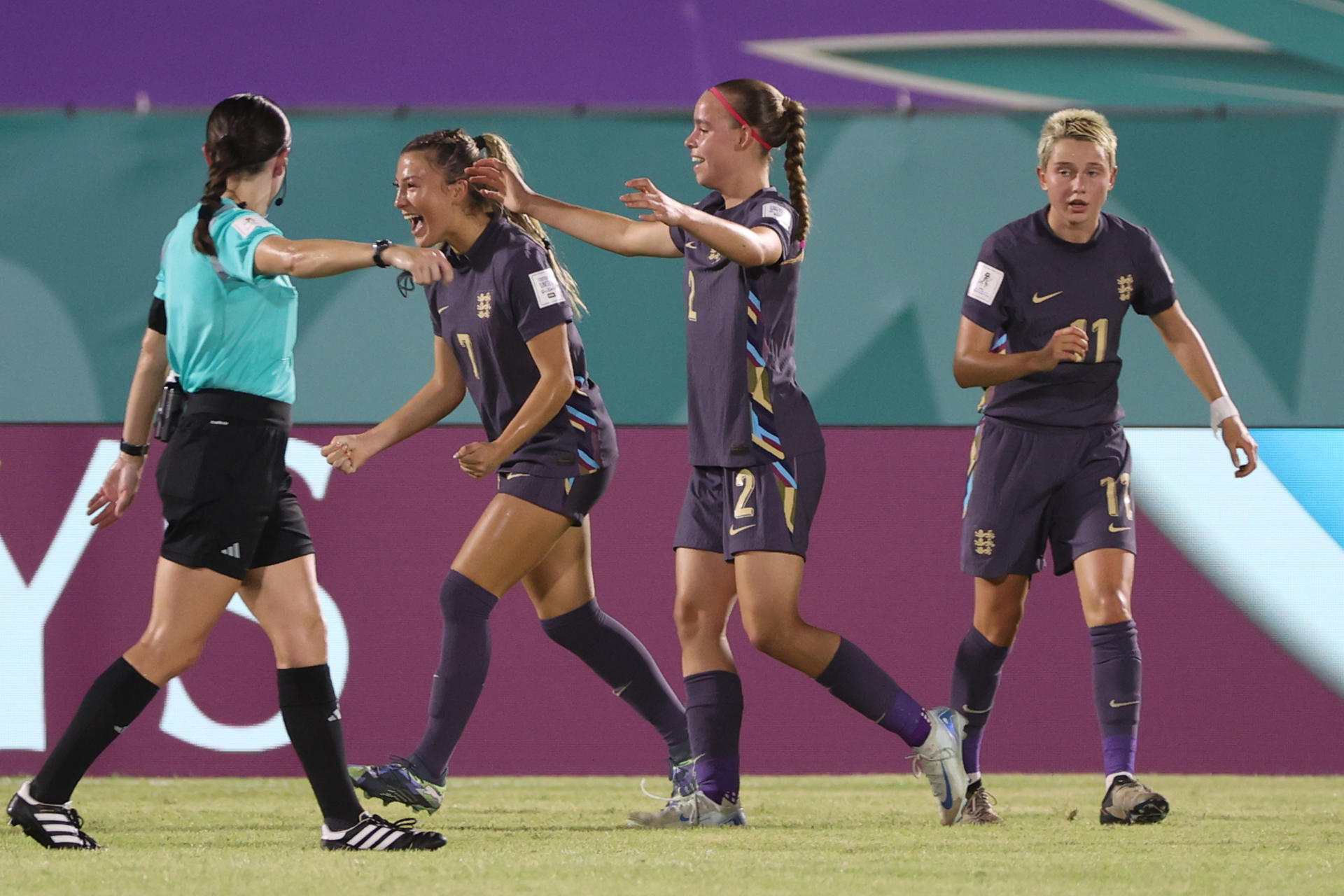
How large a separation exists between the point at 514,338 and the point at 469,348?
14 centimetres

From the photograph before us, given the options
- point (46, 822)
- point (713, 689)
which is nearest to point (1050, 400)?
point (713, 689)

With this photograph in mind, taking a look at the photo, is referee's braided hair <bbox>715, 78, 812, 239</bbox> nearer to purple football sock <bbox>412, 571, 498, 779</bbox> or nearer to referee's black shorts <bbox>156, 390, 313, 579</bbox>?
purple football sock <bbox>412, 571, 498, 779</bbox>

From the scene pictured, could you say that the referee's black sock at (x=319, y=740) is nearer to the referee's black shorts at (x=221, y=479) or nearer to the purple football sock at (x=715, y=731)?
the referee's black shorts at (x=221, y=479)

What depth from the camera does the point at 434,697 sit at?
4.20 meters

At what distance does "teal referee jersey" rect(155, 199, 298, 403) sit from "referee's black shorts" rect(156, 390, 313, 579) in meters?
0.04

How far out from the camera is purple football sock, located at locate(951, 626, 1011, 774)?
4480 millimetres

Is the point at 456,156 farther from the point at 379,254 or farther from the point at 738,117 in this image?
the point at 379,254

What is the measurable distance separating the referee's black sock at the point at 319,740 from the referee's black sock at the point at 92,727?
12.7 inches

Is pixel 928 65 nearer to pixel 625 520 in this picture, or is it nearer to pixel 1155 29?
pixel 1155 29

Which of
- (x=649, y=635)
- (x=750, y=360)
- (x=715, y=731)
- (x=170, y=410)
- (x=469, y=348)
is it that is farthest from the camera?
(x=649, y=635)

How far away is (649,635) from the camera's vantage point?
18.8 feet

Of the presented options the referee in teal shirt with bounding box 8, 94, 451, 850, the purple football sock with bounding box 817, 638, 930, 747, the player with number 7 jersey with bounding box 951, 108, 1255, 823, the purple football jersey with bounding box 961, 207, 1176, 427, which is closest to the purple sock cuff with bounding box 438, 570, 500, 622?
the referee in teal shirt with bounding box 8, 94, 451, 850

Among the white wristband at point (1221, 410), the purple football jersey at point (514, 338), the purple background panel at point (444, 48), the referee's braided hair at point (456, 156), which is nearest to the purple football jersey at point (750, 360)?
Result: the purple football jersey at point (514, 338)

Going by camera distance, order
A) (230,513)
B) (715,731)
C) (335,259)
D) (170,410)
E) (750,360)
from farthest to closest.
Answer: (715,731) → (750,360) → (170,410) → (230,513) → (335,259)
